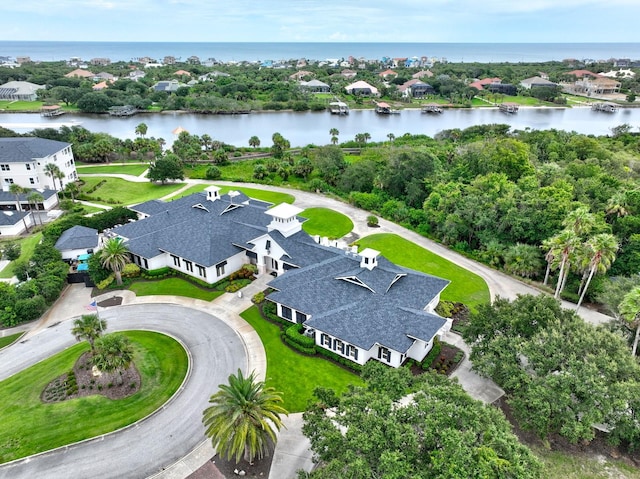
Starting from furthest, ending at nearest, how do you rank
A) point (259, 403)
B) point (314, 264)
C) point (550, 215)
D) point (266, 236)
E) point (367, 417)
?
point (550, 215) → point (266, 236) → point (314, 264) → point (259, 403) → point (367, 417)

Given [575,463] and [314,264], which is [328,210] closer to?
[314,264]

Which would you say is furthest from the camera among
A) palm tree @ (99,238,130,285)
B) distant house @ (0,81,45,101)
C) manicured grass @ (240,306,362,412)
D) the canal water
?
distant house @ (0,81,45,101)

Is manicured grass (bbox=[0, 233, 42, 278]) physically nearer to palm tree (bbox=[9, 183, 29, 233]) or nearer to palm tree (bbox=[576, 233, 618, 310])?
palm tree (bbox=[9, 183, 29, 233])

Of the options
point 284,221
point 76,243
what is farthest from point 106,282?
point 284,221

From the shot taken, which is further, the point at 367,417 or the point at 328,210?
the point at 328,210

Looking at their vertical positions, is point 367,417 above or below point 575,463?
above

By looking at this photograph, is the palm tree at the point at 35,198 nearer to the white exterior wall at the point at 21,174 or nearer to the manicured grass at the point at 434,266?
the white exterior wall at the point at 21,174

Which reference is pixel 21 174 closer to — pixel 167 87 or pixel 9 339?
pixel 9 339

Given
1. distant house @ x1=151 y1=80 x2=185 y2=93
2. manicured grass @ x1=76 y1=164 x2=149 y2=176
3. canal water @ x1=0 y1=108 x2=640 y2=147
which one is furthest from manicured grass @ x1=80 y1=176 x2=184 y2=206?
distant house @ x1=151 y1=80 x2=185 y2=93

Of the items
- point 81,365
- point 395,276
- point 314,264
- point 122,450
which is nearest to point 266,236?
point 314,264
